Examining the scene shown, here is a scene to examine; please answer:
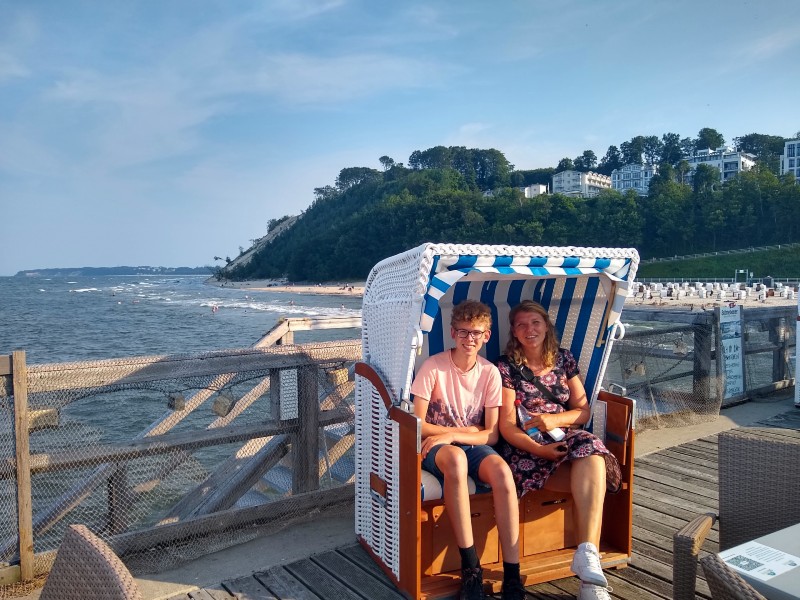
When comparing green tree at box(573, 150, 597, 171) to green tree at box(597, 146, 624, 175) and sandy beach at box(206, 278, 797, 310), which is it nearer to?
green tree at box(597, 146, 624, 175)

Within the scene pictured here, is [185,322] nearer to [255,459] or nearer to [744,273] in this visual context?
[255,459]

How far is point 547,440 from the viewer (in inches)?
124

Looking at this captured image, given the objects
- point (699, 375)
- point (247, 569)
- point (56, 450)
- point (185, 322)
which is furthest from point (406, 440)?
point (185, 322)

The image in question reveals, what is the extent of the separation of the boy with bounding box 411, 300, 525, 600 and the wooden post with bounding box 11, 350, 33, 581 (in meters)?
1.79

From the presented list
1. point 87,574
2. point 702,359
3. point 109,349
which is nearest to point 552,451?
point 87,574

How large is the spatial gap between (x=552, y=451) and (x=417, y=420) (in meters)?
0.78

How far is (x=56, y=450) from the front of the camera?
3.12m

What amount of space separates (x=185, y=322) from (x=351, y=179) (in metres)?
133

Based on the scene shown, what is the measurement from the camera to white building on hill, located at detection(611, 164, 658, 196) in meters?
125

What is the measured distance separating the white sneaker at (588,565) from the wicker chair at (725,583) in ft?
3.70

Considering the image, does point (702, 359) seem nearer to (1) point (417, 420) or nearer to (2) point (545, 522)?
(2) point (545, 522)

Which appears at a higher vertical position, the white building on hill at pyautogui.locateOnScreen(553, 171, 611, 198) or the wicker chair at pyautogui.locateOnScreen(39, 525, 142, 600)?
the white building on hill at pyautogui.locateOnScreen(553, 171, 611, 198)

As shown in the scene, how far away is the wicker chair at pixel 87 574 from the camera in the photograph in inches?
50.5

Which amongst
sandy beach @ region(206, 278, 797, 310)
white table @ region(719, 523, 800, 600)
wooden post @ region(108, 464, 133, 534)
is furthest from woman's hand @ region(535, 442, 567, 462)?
wooden post @ region(108, 464, 133, 534)
